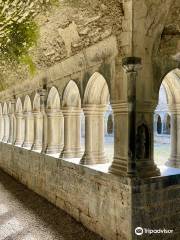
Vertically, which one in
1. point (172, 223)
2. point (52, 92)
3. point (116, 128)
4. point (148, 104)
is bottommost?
point (172, 223)

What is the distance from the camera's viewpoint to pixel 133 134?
320 cm

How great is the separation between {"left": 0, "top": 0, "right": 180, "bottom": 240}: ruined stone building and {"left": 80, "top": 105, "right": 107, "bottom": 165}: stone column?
0.02m

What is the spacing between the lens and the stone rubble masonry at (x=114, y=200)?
3.08m

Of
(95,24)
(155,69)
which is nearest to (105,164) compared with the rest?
(155,69)

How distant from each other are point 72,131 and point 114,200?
1.94 metres

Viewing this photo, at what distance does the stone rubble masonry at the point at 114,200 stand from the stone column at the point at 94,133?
0.29m

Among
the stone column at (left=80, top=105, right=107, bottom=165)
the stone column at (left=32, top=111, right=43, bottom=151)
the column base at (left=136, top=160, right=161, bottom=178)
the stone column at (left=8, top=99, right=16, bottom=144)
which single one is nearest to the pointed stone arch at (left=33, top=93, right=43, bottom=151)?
the stone column at (left=32, top=111, right=43, bottom=151)

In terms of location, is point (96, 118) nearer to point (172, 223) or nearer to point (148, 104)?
point (148, 104)

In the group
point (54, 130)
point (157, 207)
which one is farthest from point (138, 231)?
point (54, 130)

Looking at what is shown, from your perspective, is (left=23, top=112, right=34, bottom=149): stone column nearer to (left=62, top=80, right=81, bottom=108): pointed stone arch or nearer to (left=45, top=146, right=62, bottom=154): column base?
(left=45, top=146, right=62, bottom=154): column base

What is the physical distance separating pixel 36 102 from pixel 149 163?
149 inches

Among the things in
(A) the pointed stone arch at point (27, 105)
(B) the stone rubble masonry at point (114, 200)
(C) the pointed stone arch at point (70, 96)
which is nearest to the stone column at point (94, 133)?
(B) the stone rubble masonry at point (114, 200)

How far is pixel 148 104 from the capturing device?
3287 millimetres

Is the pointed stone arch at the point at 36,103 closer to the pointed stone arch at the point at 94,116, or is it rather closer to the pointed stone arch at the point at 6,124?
the pointed stone arch at the point at 94,116
